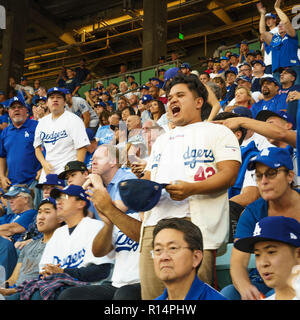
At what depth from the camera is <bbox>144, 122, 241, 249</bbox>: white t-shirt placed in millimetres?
2744

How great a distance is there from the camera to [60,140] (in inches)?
241

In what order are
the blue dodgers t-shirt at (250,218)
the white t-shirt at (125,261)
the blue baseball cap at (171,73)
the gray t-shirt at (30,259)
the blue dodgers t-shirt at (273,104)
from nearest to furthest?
1. the blue dodgers t-shirt at (250,218)
2. the white t-shirt at (125,261)
3. the gray t-shirt at (30,259)
4. the blue baseball cap at (171,73)
5. the blue dodgers t-shirt at (273,104)

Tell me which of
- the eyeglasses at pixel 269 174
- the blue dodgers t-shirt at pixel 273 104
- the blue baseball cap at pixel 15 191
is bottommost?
the eyeglasses at pixel 269 174

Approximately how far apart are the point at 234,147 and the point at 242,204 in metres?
1.29

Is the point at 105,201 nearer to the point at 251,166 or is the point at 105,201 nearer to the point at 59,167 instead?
the point at 251,166

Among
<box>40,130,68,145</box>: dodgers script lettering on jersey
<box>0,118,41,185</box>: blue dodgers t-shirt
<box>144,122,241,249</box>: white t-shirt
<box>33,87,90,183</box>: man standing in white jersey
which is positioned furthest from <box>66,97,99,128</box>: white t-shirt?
<box>144,122,241,249</box>: white t-shirt

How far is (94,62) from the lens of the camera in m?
24.8

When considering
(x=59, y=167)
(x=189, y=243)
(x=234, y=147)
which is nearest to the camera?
(x=189, y=243)

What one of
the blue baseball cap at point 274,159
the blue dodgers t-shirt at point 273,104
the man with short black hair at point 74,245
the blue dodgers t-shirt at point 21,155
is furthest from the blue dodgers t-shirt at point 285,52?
the blue baseball cap at point 274,159

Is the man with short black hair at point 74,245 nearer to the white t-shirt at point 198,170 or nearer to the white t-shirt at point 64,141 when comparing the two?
the white t-shirt at point 198,170

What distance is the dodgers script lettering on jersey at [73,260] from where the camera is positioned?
3.77 m

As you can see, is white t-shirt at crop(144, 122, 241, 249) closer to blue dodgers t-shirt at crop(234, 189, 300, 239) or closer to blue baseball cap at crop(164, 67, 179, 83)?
blue dodgers t-shirt at crop(234, 189, 300, 239)

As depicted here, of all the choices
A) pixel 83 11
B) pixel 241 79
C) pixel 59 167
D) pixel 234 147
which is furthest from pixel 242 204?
pixel 83 11

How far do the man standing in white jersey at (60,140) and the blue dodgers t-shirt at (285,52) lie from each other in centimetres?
483
